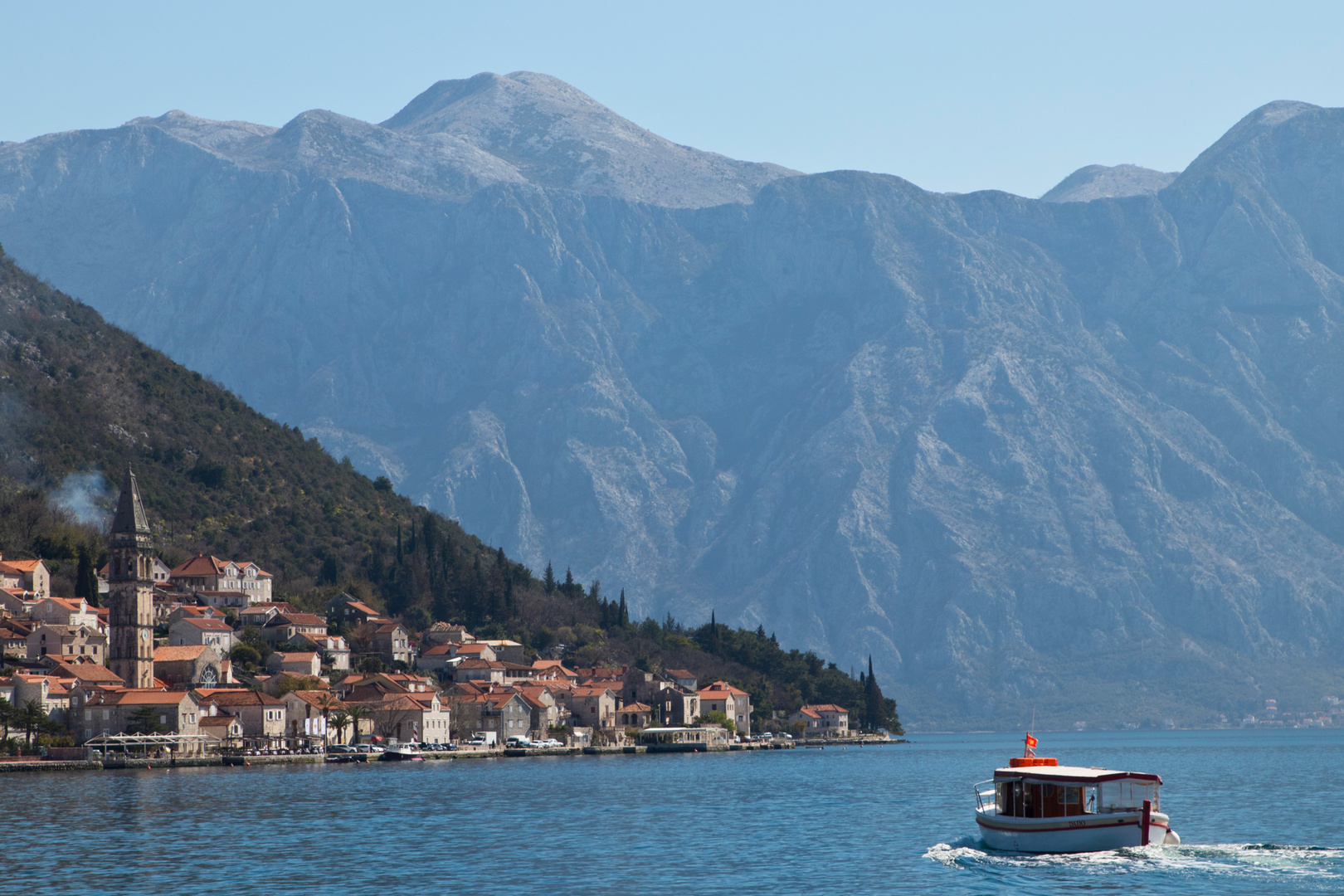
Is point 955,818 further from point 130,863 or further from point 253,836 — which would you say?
point 130,863

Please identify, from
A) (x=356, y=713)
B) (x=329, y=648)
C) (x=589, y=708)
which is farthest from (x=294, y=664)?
(x=589, y=708)

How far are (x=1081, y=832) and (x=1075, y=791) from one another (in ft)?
5.76

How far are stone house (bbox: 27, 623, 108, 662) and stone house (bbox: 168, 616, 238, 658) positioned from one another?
9850 millimetres

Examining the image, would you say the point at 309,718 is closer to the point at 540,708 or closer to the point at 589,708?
the point at 540,708

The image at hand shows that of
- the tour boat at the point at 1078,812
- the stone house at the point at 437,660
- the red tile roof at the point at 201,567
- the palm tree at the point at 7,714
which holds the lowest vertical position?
the tour boat at the point at 1078,812

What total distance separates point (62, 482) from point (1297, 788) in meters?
147

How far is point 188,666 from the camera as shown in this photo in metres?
146

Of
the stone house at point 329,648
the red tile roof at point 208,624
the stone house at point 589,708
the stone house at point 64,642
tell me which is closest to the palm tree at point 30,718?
the stone house at point 64,642

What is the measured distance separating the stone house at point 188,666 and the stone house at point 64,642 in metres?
5.31

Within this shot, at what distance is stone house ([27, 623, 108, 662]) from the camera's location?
14050cm

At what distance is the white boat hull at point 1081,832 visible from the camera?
63250 mm

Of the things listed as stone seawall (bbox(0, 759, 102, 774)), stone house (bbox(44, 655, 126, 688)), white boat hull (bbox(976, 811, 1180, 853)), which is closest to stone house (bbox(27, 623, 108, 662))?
stone house (bbox(44, 655, 126, 688))

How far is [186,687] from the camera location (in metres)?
142

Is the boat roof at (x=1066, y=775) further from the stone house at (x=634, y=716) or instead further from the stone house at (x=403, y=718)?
the stone house at (x=634, y=716)
